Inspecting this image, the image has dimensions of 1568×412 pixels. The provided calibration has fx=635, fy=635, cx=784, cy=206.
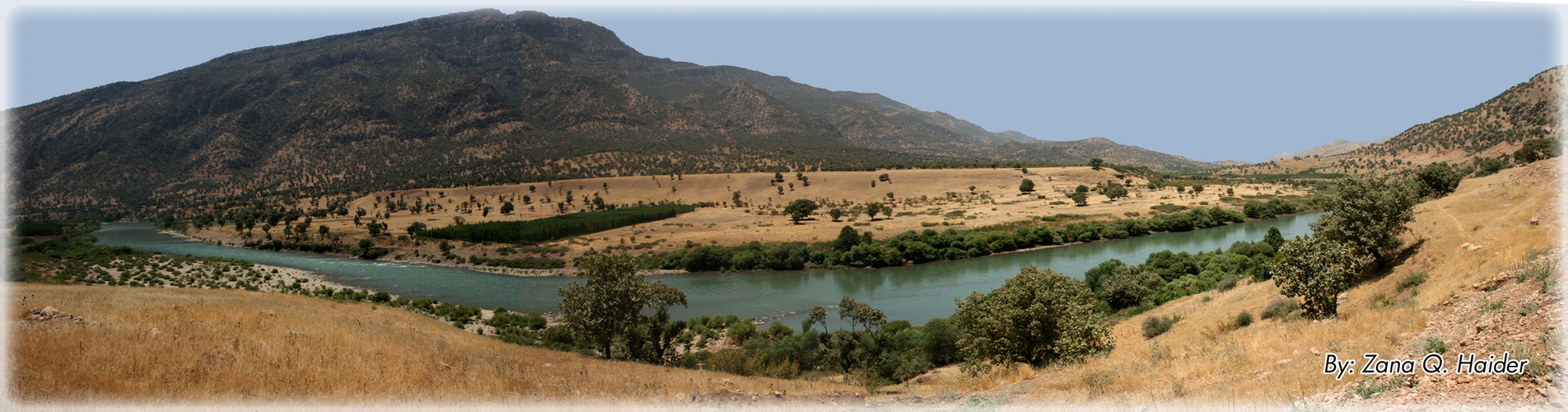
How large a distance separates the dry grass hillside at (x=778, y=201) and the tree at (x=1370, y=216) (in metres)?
39.9

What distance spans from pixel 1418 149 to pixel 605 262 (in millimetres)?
121056

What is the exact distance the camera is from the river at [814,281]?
36406 millimetres

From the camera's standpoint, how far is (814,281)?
1746 inches

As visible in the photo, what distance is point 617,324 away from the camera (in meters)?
19.9

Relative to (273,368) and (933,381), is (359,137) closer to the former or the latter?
(273,368)

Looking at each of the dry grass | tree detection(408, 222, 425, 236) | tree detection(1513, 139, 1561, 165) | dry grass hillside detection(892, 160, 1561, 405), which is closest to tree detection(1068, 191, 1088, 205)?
tree detection(1513, 139, 1561, 165)

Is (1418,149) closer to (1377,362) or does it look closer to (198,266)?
(1377,362)

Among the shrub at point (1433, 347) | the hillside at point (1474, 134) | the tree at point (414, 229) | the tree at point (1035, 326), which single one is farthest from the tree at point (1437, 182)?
the tree at point (414, 229)

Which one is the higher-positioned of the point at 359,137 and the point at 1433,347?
the point at 359,137

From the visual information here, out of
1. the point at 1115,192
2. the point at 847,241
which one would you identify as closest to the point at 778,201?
the point at 847,241

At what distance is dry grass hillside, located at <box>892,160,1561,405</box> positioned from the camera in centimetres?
723

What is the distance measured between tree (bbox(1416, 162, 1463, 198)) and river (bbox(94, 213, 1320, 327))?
16197 millimetres

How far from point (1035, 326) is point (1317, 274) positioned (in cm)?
636

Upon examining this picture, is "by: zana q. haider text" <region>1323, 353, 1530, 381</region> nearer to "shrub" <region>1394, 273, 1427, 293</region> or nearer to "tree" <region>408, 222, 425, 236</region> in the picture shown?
"shrub" <region>1394, 273, 1427, 293</region>
